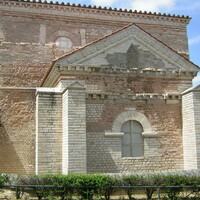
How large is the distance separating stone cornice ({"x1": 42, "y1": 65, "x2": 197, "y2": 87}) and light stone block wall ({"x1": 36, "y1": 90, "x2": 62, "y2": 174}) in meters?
0.98

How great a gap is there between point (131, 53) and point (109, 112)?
293cm

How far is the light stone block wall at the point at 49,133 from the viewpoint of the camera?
12.8 meters

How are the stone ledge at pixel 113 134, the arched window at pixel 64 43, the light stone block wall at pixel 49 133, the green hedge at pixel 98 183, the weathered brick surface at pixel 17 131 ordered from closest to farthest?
the green hedge at pixel 98 183, the light stone block wall at pixel 49 133, the stone ledge at pixel 113 134, the weathered brick surface at pixel 17 131, the arched window at pixel 64 43

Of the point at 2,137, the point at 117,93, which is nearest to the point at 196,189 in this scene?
the point at 117,93

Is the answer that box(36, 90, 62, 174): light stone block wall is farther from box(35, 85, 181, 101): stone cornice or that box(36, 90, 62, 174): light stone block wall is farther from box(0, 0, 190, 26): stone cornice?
box(0, 0, 190, 26): stone cornice

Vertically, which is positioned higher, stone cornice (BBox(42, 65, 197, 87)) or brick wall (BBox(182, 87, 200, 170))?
stone cornice (BBox(42, 65, 197, 87))

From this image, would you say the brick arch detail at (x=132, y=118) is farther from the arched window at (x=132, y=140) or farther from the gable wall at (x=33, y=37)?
the gable wall at (x=33, y=37)

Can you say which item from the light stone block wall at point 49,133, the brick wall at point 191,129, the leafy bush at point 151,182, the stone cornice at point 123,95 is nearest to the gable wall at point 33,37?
the stone cornice at point 123,95

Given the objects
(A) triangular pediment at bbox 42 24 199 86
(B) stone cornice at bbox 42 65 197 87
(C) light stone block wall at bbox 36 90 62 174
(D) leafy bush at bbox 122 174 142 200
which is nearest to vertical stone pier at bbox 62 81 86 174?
(C) light stone block wall at bbox 36 90 62 174

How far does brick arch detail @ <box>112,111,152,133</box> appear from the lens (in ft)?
44.0

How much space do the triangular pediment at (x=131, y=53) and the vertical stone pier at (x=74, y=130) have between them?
160 cm

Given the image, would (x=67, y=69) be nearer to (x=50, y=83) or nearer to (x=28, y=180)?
(x=50, y=83)

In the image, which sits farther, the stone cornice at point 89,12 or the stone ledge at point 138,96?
the stone cornice at point 89,12

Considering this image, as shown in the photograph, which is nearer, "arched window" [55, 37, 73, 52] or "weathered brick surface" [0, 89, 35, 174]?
"weathered brick surface" [0, 89, 35, 174]
